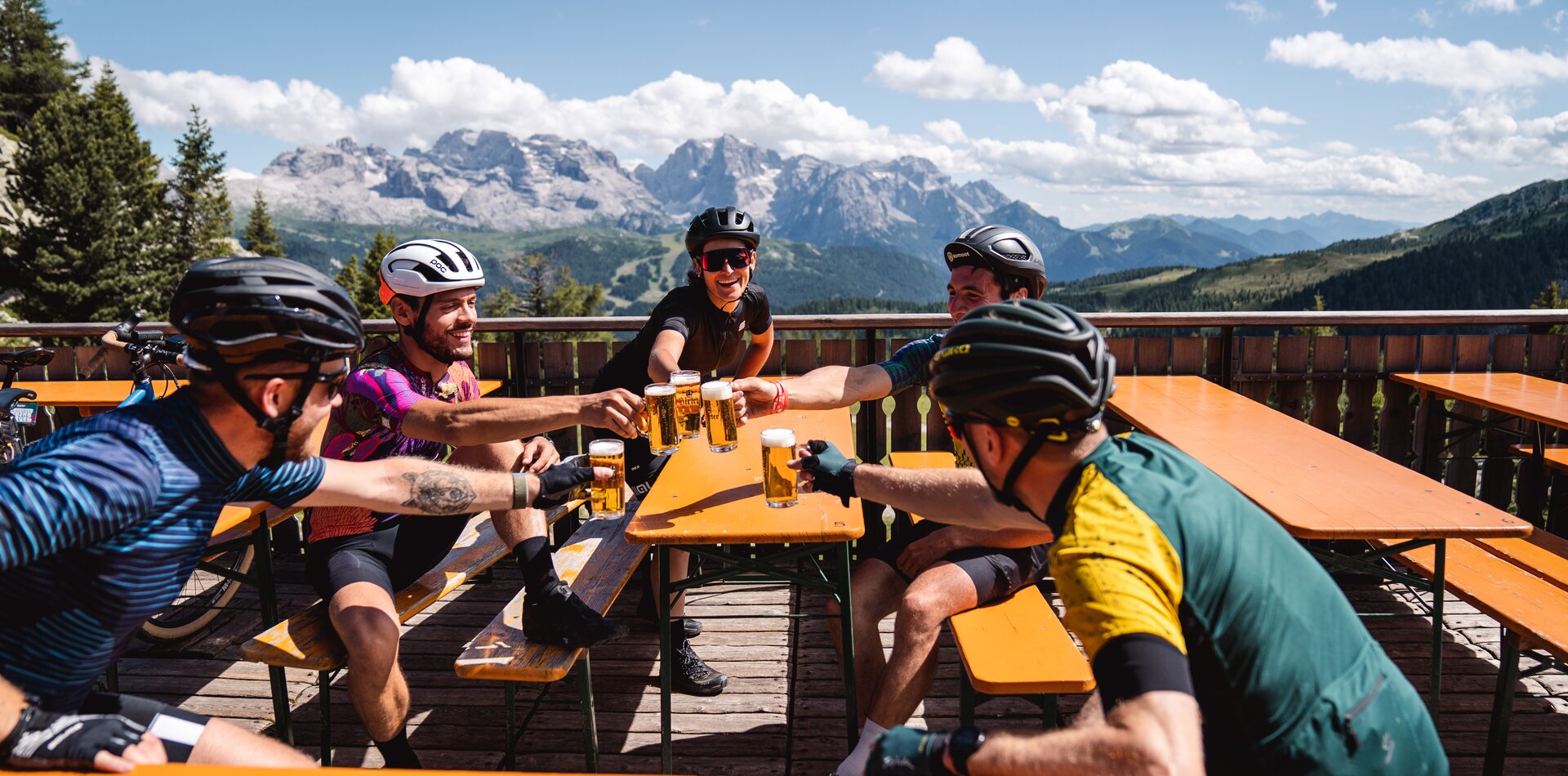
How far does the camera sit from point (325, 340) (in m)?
2.16

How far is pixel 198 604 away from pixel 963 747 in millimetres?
5166

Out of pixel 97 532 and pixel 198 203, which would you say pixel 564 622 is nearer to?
pixel 97 532

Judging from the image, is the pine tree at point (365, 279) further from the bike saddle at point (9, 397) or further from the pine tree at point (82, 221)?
the bike saddle at point (9, 397)

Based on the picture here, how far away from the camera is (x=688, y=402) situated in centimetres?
359

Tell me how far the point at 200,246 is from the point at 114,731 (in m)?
82.1

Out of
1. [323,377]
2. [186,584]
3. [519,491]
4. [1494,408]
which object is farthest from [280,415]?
[1494,408]

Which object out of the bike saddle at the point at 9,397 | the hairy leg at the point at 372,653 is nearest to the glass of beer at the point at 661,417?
the hairy leg at the point at 372,653

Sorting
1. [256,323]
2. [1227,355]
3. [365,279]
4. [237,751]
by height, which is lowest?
[237,751]

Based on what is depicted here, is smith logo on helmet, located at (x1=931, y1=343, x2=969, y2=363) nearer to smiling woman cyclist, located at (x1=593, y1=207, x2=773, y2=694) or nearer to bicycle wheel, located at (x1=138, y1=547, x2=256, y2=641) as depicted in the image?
smiling woman cyclist, located at (x1=593, y1=207, x2=773, y2=694)

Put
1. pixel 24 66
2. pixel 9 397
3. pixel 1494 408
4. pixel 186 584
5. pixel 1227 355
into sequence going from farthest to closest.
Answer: pixel 24 66 < pixel 1227 355 < pixel 9 397 < pixel 1494 408 < pixel 186 584

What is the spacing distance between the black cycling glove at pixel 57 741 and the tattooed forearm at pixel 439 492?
3.55 ft

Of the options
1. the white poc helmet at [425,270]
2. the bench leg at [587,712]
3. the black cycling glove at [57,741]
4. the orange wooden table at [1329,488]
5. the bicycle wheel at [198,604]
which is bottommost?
the bicycle wheel at [198,604]

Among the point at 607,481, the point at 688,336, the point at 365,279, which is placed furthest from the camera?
the point at 365,279

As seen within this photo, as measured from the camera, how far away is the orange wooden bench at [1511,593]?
3223 mm
